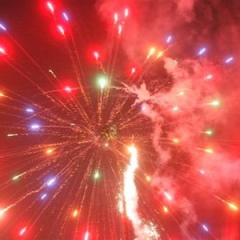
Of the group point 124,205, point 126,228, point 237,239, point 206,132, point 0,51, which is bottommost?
point 237,239

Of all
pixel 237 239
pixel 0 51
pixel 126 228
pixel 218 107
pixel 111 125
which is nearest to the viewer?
pixel 0 51

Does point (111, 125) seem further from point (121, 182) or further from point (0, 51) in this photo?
point (0, 51)

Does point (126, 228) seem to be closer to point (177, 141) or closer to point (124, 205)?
point (124, 205)

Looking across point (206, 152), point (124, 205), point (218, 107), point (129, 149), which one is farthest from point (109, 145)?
point (218, 107)

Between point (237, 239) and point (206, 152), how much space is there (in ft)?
24.4

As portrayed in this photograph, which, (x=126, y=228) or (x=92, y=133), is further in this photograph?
(x=126, y=228)

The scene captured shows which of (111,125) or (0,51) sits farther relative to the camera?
(111,125)

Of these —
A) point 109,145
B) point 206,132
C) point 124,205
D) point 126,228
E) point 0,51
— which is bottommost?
point 126,228

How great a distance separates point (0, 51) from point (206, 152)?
9186mm

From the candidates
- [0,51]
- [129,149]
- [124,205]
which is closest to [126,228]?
[124,205]

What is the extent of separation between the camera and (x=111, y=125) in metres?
16.7

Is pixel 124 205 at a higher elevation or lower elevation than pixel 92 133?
lower

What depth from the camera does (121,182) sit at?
17.5 metres

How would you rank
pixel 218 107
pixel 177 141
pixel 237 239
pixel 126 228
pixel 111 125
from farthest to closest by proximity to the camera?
pixel 237 239 → pixel 218 107 → pixel 126 228 → pixel 177 141 → pixel 111 125
